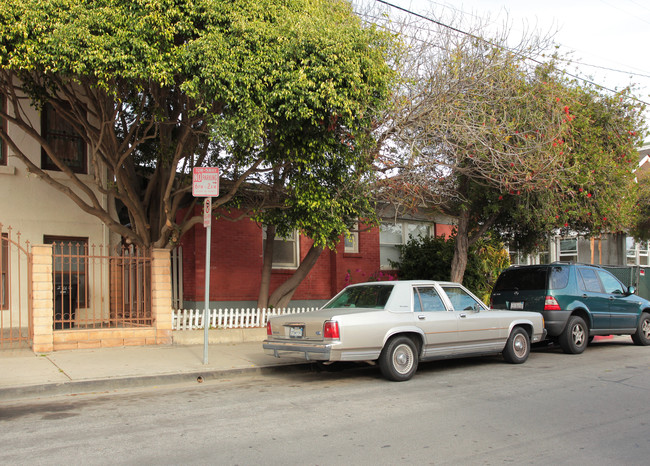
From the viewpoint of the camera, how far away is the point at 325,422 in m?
6.27

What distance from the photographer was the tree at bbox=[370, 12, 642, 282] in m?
12.0

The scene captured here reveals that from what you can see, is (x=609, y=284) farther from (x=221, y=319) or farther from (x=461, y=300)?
(x=221, y=319)

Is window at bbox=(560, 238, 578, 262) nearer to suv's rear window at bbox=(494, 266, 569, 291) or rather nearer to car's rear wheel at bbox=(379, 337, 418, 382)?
suv's rear window at bbox=(494, 266, 569, 291)

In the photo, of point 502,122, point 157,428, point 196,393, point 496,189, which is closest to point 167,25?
point 196,393

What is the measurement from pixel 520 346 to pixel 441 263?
25.2 ft

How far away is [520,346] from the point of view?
34.4ft

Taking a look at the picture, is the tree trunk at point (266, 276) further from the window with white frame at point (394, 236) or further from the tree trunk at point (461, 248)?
the window with white frame at point (394, 236)

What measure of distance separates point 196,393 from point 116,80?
5689 millimetres

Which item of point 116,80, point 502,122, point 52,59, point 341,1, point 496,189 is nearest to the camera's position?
point 52,59

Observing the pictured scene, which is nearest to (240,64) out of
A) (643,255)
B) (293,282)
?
(293,282)

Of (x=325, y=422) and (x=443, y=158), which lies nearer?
(x=325, y=422)

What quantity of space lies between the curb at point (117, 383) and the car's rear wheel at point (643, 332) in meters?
8.41

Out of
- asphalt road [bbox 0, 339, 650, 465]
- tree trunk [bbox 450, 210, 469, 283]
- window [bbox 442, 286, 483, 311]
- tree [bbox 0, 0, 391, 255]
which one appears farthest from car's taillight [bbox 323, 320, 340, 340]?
tree trunk [bbox 450, 210, 469, 283]

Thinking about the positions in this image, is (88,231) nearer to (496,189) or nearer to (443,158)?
(443,158)
